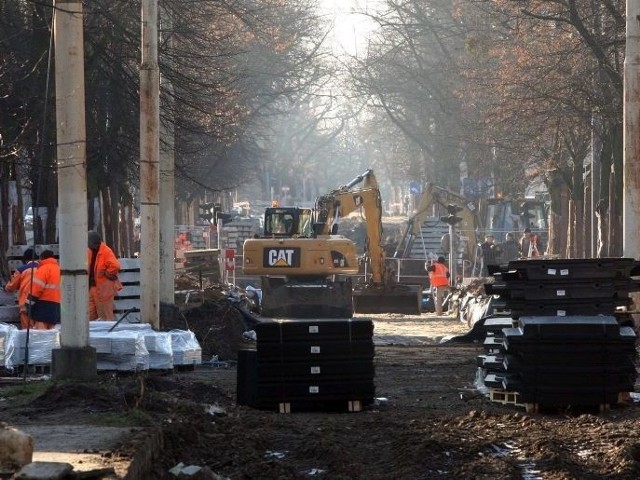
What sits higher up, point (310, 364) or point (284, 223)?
point (284, 223)

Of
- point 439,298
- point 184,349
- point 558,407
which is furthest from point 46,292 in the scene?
point 439,298

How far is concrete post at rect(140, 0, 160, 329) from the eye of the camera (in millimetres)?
22000

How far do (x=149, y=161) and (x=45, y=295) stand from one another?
2.60m

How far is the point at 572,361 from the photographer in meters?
16.1

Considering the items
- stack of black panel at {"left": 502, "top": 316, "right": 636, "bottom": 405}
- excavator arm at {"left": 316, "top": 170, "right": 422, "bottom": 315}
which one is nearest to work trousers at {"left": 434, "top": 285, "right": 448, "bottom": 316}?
excavator arm at {"left": 316, "top": 170, "right": 422, "bottom": 315}

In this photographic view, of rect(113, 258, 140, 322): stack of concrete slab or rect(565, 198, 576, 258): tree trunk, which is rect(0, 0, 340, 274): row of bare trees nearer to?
rect(113, 258, 140, 322): stack of concrete slab

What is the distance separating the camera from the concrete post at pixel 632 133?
23.9 metres

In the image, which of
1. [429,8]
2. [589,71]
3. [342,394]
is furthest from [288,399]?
[429,8]

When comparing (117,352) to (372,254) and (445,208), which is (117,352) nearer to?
(372,254)

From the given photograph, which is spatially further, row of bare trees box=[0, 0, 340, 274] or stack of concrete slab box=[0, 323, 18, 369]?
row of bare trees box=[0, 0, 340, 274]

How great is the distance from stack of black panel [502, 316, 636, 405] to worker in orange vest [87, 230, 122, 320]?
9.64m

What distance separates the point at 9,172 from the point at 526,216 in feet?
131

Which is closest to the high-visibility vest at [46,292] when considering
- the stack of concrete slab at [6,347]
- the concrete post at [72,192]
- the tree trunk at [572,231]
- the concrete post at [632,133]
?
the stack of concrete slab at [6,347]

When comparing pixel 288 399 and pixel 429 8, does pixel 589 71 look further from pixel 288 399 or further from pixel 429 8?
pixel 429 8
